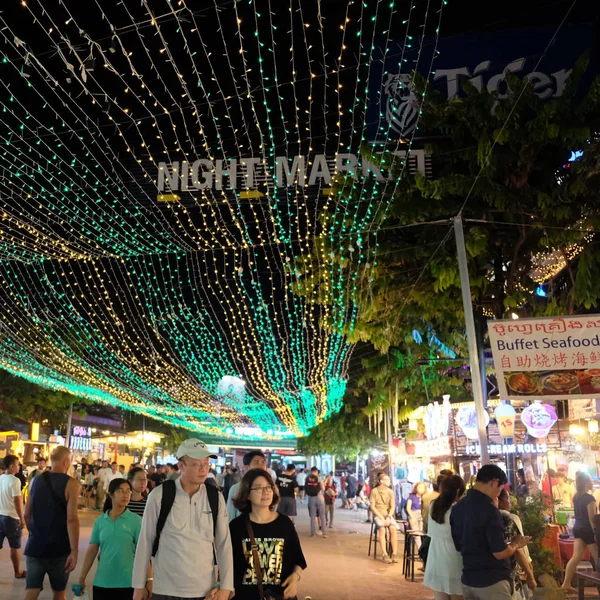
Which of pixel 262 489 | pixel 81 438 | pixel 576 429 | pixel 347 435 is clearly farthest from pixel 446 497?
pixel 81 438

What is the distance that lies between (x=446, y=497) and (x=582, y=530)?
350cm

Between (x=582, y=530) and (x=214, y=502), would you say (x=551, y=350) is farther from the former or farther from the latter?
(x=214, y=502)

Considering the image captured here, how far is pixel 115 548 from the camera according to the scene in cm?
455

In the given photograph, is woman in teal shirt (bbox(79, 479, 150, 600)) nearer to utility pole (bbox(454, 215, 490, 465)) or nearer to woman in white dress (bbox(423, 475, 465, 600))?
A: woman in white dress (bbox(423, 475, 465, 600))

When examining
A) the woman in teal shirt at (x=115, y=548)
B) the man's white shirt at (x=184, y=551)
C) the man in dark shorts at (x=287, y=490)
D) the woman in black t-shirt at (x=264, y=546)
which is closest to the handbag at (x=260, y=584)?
the woman in black t-shirt at (x=264, y=546)

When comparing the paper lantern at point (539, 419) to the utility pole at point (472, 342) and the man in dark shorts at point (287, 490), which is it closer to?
the utility pole at point (472, 342)

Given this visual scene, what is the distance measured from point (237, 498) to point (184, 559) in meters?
0.53

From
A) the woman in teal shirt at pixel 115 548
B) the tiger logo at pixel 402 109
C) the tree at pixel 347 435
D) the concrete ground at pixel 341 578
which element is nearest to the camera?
the woman in teal shirt at pixel 115 548

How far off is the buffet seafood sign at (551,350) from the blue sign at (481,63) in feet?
18.6

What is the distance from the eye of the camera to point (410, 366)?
655 inches

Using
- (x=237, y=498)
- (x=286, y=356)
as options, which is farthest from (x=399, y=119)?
(x=286, y=356)

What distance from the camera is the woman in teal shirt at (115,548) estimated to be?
445 cm

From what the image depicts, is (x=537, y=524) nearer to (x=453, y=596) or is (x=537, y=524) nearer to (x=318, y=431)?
(x=453, y=596)

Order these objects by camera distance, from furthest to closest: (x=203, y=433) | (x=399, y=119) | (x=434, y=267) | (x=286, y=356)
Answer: (x=203, y=433), (x=286, y=356), (x=399, y=119), (x=434, y=267)
